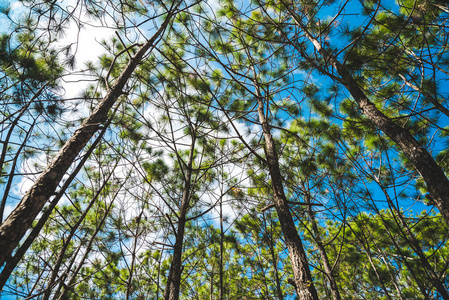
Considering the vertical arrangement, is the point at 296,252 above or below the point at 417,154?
below

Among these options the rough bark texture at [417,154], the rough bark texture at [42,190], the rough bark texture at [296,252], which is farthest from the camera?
the rough bark texture at [417,154]

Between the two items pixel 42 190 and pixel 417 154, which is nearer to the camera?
pixel 42 190

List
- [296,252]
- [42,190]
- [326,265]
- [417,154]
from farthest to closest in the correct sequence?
[326,265]
[417,154]
[296,252]
[42,190]

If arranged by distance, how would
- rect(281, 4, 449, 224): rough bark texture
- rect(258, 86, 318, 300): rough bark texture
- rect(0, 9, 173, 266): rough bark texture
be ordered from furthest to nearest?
1. rect(281, 4, 449, 224): rough bark texture
2. rect(258, 86, 318, 300): rough bark texture
3. rect(0, 9, 173, 266): rough bark texture

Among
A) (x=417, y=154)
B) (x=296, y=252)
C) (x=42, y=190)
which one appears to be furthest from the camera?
(x=417, y=154)

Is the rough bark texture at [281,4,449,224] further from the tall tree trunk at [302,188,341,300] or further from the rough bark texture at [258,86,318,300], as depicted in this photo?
the rough bark texture at [258,86,318,300]

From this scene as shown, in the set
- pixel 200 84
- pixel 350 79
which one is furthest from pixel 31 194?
pixel 350 79

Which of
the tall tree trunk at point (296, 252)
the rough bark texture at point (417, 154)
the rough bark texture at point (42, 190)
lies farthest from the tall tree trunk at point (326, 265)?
the rough bark texture at point (42, 190)

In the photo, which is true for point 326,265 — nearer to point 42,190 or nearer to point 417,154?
point 417,154

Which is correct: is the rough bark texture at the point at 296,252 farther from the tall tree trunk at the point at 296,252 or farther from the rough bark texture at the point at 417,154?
the rough bark texture at the point at 417,154

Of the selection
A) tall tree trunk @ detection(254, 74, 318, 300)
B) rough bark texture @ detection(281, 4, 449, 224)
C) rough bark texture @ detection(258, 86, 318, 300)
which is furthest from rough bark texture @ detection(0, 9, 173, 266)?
rough bark texture @ detection(281, 4, 449, 224)

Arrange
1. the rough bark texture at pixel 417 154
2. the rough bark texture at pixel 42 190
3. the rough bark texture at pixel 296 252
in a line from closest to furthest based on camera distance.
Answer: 1. the rough bark texture at pixel 42 190
2. the rough bark texture at pixel 296 252
3. the rough bark texture at pixel 417 154

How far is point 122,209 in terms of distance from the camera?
4277 mm

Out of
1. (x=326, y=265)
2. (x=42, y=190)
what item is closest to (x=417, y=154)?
(x=326, y=265)
